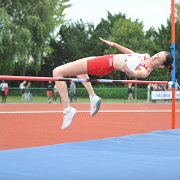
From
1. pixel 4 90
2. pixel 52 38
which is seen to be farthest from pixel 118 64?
pixel 52 38

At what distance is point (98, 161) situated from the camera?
15.5ft

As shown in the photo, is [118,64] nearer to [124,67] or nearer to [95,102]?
[124,67]

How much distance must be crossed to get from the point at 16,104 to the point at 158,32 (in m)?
21.6

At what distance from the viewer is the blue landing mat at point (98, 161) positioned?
13.1 ft

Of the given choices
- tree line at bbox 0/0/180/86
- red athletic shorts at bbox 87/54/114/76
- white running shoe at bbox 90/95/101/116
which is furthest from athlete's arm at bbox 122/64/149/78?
tree line at bbox 0/0/180/86

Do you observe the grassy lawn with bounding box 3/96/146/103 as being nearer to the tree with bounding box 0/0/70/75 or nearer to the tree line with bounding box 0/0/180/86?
the tree line with bounding box 0/0/180/86

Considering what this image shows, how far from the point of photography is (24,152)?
520 cm

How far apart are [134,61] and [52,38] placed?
28287 mm

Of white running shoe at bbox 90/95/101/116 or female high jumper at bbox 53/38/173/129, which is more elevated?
female high jumper at bbox 53/38/173/129

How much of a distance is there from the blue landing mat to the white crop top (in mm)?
955

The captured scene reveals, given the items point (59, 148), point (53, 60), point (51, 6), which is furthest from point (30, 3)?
point (59, 148)

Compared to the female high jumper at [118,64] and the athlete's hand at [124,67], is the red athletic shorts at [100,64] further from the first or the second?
the athlete's hand at [124,67]

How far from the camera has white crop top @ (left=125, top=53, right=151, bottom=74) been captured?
184 inches

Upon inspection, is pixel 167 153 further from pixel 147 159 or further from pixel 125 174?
pixel 125 174
